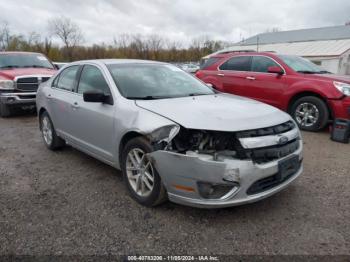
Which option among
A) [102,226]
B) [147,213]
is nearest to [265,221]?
[147,213]

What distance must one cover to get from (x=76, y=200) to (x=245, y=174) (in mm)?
1955

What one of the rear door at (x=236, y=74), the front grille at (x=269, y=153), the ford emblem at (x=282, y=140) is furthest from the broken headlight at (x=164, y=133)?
the rear door at (x=236, y=74)

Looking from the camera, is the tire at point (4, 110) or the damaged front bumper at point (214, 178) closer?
the damaged front bumper at point (214, 178)

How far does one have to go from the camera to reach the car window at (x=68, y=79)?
427 cm

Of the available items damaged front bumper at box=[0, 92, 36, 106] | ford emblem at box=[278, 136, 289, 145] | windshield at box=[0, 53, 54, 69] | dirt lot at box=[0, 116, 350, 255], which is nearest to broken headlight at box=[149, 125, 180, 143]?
dirt lot at box=[0, 116, 350, 255]

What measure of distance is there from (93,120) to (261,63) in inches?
191

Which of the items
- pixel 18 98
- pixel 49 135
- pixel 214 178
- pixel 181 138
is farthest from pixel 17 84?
pixel 214 178

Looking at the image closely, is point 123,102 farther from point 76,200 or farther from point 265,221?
point 265,221

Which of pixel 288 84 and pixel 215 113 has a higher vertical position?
pixel 288 84

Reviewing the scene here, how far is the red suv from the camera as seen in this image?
222 inches

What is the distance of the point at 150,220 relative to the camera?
2.81m

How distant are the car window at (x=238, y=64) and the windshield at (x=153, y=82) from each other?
11.1 ft

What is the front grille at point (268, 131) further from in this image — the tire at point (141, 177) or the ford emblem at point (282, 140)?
the tire at point (141, 177)

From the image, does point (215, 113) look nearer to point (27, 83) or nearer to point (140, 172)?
point (140, 172)
